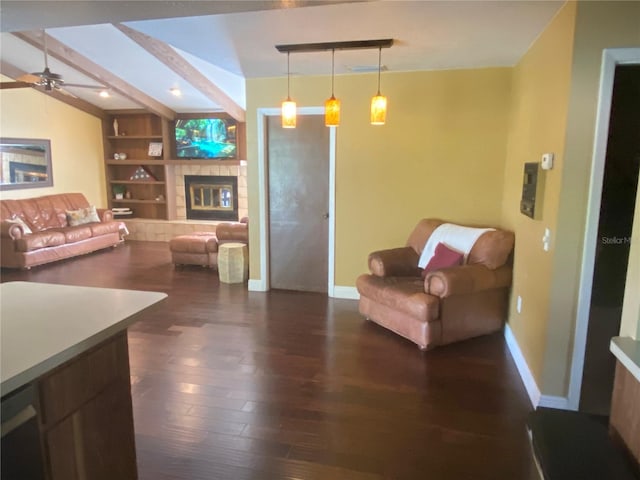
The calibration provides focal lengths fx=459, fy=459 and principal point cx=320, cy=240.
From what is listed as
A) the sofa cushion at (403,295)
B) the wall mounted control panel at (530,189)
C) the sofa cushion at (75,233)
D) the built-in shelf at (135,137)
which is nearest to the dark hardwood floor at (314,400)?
the sofa cushion at (403,295)

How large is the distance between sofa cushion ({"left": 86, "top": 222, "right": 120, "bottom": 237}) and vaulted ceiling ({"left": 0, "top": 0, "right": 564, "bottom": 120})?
7.98ft

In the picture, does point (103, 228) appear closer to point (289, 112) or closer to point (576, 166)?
point (289, 112)

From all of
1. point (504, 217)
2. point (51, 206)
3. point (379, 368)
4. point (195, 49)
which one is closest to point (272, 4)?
point (195, 49)

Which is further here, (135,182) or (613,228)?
(135,182)

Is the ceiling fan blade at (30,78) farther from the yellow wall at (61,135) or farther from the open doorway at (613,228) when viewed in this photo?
the open doorway at (613,228)

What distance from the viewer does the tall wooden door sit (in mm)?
4961

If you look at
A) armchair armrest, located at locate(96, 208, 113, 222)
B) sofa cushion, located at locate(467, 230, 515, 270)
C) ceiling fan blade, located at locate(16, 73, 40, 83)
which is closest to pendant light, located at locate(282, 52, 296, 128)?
sofa cushion, located at locate(467, 230, 515, 270)

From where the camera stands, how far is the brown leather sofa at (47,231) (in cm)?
623

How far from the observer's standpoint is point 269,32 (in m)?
3.21

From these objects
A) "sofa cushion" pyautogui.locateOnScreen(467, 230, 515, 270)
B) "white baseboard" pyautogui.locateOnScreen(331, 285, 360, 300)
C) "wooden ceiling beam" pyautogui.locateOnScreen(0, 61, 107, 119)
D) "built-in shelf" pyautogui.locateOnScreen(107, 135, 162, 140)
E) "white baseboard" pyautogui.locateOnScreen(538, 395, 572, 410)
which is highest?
"wooden ceiling beam" pyautogui.locateOnScreen(0, 61, 107, 119)

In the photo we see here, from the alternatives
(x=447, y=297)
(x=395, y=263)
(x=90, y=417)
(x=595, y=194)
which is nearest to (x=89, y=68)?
(x=395, y=263)

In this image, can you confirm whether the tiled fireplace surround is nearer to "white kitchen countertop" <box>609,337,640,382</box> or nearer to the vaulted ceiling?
the vaulted ceiling

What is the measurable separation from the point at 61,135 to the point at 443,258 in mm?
7106

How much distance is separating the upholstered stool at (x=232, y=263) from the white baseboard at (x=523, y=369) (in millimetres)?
3099
